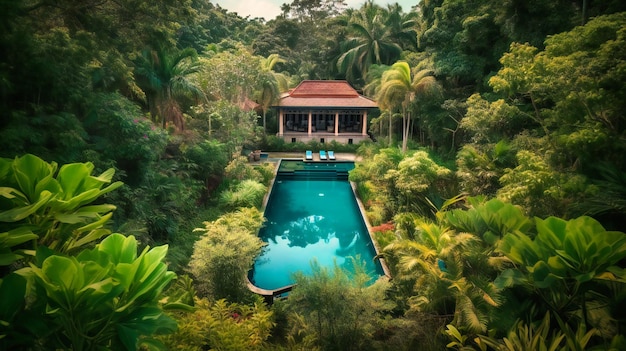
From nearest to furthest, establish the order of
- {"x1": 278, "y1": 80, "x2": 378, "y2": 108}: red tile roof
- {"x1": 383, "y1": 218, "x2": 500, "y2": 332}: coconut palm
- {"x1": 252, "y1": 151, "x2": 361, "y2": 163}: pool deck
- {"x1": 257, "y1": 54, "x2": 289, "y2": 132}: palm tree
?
{"x1": 383, "y1": 218, "x2": 500, "y2": 332}: coconut palm < {"x1": 257, "y1": 54, "x2": 289, "y2": 132}: palm tree < {"x1": 252, "y1": 151, "x2": 361, "y2": 163}: pool deck < {"x1": 278, "y1": 80, "x2": 378, "y2": 108}: red tile roof

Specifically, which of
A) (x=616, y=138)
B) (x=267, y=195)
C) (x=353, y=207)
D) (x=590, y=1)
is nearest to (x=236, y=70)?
(x=267, y=195)

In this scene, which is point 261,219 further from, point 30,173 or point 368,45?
point 368,45

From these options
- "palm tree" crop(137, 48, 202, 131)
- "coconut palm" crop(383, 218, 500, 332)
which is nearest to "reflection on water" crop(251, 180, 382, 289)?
"coconut palm" crop(383, 218, 500, 332)

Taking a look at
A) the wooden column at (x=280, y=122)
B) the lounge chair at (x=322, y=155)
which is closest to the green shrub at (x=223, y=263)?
the lounge chair at (x=322, y=155)

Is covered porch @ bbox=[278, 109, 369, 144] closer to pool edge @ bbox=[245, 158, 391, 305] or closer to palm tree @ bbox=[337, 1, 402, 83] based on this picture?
palm tree @ bbox=[337, 1, 402, 83]

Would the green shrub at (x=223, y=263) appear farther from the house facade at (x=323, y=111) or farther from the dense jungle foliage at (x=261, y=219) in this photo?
the house facade at (x=323, y=111)
